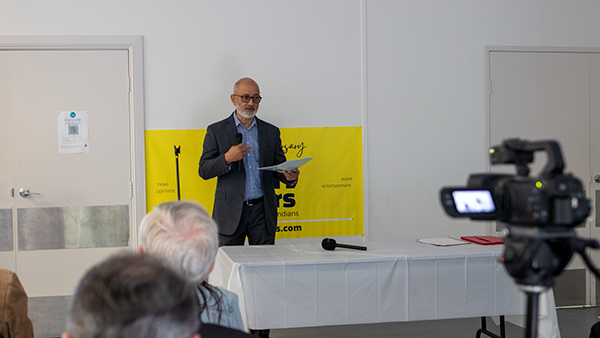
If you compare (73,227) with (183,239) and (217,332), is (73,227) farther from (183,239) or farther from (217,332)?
(217,332)

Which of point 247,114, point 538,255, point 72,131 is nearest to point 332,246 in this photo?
point 247,114

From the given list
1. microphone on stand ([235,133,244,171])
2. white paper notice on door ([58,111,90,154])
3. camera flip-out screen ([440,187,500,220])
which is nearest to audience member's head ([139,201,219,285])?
camera flip-out screen ([440,187,500,220])

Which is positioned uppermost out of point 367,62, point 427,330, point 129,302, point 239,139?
point 367,62

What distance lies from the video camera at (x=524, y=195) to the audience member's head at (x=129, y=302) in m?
0.71

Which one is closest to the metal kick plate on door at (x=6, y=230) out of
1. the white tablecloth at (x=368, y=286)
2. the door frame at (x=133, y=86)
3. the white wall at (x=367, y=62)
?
the door frame at (x=133, y=86)

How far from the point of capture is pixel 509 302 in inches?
106

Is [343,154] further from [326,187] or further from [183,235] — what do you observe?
[183,235]

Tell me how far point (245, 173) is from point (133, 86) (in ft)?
3.82

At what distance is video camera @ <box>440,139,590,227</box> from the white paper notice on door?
3.41m

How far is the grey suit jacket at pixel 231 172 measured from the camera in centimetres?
353

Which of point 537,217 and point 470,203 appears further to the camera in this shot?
point 470,203

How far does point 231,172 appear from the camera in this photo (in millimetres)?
3594

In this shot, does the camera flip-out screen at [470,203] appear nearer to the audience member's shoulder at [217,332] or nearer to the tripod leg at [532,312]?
the tripod leg at [532,312]

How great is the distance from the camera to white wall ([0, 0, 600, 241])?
3.99 m
